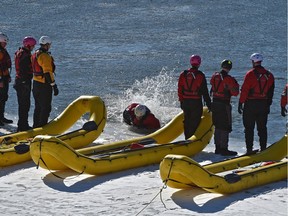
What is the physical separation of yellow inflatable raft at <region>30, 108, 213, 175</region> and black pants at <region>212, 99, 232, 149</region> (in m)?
0.17

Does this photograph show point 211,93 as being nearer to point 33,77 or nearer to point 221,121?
point 221,121

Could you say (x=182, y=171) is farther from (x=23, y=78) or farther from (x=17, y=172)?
(x=23, y=78)

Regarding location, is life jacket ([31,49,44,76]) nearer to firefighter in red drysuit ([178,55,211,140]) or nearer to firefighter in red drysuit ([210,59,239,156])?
firefighter in red drysuit ([178,55,211,140])

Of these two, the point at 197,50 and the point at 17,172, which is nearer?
the point at 17,172

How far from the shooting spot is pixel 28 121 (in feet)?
41.4

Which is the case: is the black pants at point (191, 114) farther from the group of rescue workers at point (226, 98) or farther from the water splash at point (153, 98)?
the water splash at point (153, 98)

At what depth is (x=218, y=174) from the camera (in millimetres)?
9117

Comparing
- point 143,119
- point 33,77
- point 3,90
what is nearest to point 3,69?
point 3,90

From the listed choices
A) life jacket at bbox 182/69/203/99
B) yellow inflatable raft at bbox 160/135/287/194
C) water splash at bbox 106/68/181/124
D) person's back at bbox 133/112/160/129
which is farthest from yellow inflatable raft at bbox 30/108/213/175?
water splash at bbox 106/68/181/124

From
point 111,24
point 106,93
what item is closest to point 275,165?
point 106,93

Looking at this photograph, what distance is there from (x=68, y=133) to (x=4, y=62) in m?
1.78

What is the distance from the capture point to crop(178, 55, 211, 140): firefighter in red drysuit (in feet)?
33.7

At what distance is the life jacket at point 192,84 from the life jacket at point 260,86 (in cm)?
68

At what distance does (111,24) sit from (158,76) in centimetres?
630
